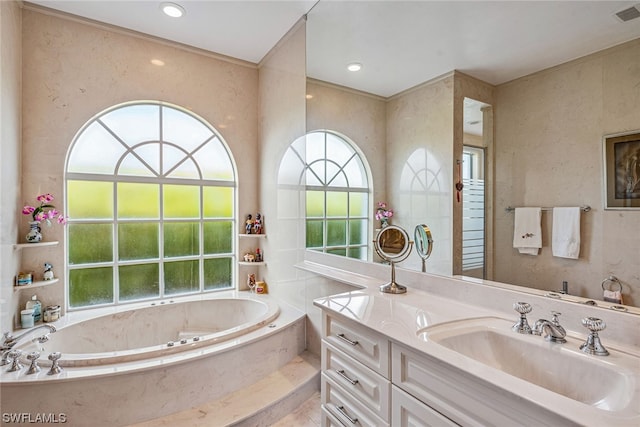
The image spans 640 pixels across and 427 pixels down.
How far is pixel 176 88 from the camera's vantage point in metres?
2.84

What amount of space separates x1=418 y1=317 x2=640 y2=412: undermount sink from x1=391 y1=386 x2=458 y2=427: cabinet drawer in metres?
0.21

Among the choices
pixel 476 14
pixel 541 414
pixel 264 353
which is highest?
pixel 476 14

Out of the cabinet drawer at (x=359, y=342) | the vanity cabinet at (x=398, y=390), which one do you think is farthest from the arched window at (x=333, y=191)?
the vanity cabinet at (x=398, y=390)

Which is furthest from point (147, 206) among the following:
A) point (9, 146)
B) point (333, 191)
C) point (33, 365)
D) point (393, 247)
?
point (393, 247)

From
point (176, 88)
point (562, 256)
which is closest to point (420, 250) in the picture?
point (562, 256)

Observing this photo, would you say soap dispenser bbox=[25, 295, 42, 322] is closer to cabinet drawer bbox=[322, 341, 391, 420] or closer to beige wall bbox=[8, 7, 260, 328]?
beige wall bbox=[8, 7, 260, 328]

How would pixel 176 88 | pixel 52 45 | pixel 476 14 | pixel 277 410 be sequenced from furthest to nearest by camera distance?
pixel 176 88, pixel 52 45, pixel 277 410, pixel 476 14

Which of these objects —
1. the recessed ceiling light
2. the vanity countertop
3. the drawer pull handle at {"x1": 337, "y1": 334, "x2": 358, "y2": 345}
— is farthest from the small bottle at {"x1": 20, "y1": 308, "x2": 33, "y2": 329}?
the recessed ceiling light

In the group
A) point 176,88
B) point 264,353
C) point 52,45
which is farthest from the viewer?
point 176,88

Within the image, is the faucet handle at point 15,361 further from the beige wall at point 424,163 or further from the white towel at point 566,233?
the white towel at point 566,233

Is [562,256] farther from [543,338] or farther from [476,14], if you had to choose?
[476,14]

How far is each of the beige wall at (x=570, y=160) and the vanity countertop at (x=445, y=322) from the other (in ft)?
0.70

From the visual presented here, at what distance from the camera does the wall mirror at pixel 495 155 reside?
1.02 m

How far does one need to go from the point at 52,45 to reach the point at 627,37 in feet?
11.3
